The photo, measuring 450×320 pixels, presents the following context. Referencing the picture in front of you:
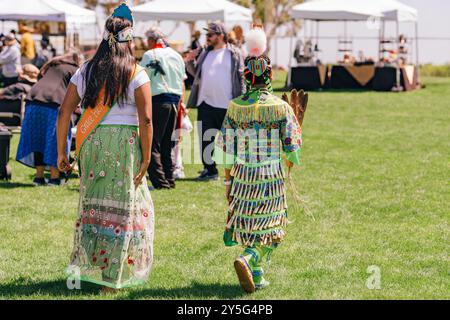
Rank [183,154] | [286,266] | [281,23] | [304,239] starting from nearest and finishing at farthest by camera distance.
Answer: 1. [286,266]
2. [304,239]
3. [183,154]
4. [281,23]

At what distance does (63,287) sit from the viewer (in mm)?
6137

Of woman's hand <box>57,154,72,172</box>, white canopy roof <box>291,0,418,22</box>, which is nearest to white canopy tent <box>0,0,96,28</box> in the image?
white canopy roof <box>291,0,418,22</box>

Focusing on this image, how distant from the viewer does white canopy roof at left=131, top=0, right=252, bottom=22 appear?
2295cm

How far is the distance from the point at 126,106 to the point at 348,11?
2022 centimetres

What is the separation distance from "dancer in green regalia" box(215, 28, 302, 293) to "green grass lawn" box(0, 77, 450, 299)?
0.36 m

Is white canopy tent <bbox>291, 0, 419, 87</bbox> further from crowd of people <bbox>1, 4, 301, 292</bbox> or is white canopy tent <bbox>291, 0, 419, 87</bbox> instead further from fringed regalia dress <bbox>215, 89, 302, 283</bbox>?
fringed regalia dress <bbox>215, 89, 302, 283</bbox>

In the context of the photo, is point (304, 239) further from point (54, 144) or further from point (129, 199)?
point (54, 144)

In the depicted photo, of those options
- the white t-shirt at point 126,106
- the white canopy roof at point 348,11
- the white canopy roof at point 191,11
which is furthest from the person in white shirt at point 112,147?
the white canopy roof at point 348,11

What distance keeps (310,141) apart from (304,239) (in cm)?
762

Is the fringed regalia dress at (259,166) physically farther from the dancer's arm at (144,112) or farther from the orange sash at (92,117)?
the orange sash at (92,117)

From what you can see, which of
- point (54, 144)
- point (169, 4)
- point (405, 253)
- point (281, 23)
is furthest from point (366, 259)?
point (281, 23)

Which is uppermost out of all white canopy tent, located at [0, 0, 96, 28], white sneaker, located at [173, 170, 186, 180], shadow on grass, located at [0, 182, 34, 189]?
white canopy tent, located at [0, 0, 96, 28]

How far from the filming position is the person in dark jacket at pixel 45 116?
9.82 metres

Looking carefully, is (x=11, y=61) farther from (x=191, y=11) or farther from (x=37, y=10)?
(x=191, y=11)
